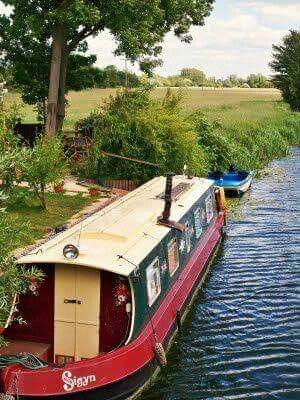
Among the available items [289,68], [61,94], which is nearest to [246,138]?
[61,94]

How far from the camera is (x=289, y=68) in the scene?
80438 mm

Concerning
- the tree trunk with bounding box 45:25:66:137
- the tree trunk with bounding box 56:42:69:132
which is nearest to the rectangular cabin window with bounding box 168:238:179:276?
the tree trunk with bounding box 45:25:66:137

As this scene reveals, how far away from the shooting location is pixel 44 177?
64.4 ft

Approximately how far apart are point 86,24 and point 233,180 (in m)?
10.3

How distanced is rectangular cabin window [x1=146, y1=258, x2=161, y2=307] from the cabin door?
1.16 metres

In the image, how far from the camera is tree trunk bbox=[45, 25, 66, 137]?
93.5 ft

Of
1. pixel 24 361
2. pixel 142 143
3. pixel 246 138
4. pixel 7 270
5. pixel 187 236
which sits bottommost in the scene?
pixel 24 361

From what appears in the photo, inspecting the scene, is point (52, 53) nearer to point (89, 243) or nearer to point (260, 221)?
point (260, 221)

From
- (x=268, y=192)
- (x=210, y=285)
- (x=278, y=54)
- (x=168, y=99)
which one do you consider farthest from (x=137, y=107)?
(x=278, y=54)

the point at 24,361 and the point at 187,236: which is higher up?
the point at 187,236

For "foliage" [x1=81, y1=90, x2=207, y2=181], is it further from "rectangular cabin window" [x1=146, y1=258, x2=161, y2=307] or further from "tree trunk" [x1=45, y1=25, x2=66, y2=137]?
"rectangular cabin window" [x1=146, y1=258, x2=161, y2=307]

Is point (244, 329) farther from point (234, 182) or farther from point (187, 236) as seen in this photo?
point (234, 182)

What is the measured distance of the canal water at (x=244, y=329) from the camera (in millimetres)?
11305

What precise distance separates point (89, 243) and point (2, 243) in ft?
8.15
